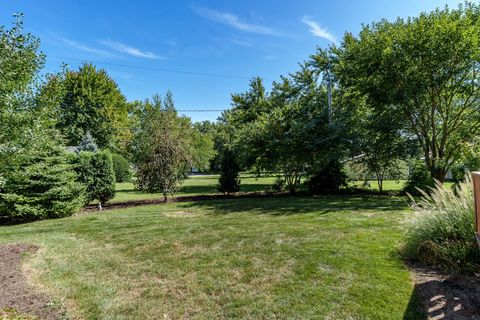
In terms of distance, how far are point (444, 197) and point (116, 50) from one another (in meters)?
17.6

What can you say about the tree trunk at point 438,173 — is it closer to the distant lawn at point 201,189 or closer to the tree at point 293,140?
the distant lawn at point 201,189

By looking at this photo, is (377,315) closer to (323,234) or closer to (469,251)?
(469,251)

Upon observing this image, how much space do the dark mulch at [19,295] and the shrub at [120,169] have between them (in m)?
18.9

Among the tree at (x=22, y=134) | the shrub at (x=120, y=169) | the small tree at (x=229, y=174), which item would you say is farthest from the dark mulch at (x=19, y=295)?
the shrub at (x=120, y=169)

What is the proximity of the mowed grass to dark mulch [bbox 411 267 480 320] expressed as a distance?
0.15 metres

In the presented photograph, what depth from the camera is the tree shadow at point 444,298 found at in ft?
8.62

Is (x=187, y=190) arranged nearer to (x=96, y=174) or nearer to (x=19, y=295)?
(x=96, y=174)

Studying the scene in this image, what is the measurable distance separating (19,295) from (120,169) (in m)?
20.9

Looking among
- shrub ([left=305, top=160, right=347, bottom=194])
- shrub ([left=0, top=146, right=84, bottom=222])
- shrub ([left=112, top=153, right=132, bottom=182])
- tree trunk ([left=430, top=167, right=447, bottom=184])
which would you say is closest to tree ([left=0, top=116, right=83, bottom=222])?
shrub ([left=0, top=146, right=84, bottom=222])

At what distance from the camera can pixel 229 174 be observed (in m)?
12.5

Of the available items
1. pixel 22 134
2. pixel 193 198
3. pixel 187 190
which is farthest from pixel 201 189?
pixel 22 134

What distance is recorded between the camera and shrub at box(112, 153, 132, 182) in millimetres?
22711

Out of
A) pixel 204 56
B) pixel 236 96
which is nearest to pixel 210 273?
pixel 204 56

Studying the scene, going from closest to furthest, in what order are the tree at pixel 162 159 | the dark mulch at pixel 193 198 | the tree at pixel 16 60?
the tree at pixel 16 60
the dark mulch at pixel 193 198
the tree at pixel 162 159
